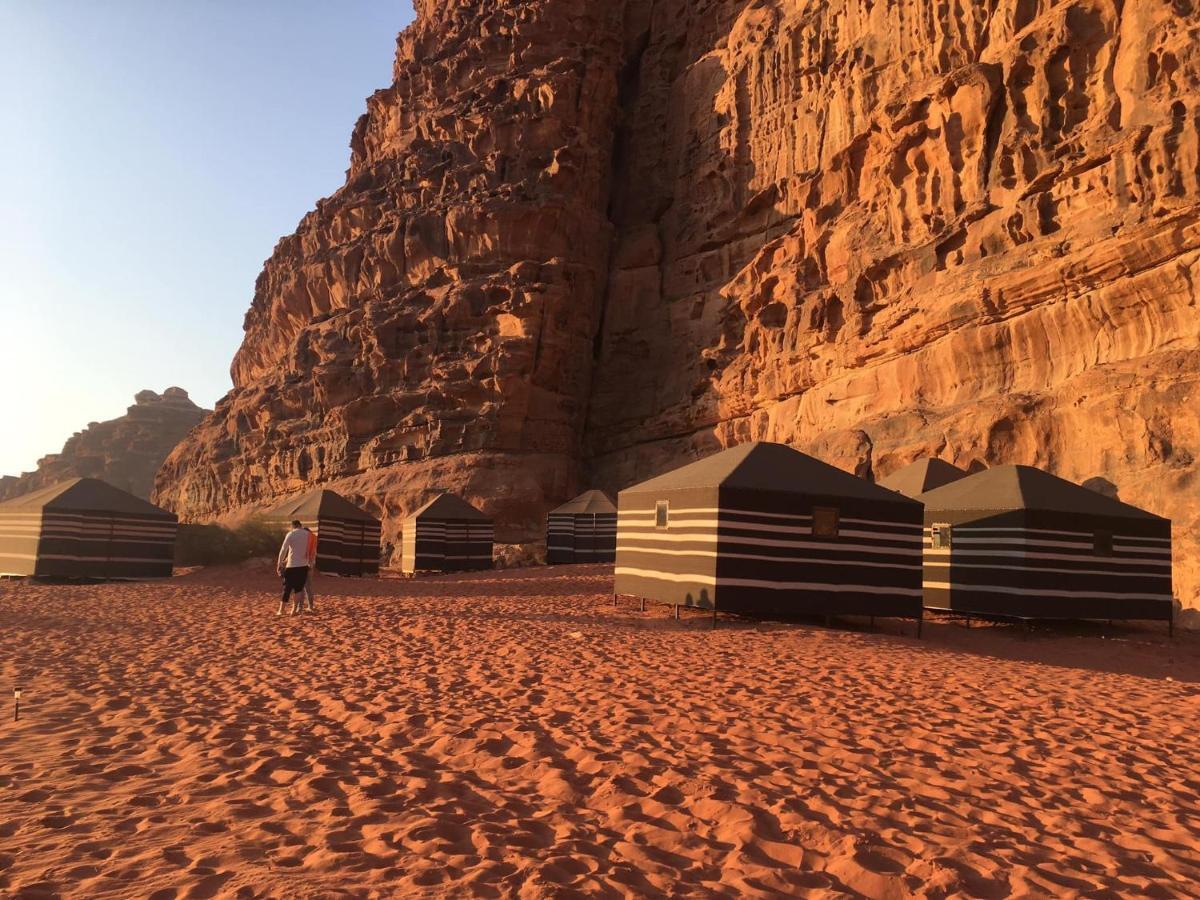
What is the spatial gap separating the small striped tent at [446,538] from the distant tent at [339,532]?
1.55 m

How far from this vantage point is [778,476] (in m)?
15.1

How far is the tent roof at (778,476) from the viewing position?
14.9 m

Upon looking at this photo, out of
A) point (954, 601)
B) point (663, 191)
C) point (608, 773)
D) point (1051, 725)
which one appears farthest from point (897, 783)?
point (663, 191)

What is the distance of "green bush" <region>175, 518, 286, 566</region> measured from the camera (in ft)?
109

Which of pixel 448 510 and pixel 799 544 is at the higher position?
pixel 448 510

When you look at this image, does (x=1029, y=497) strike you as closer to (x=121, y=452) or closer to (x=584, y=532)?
(x=584, y=532)

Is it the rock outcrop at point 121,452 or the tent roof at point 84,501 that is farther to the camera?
the rock outcrop at point 121,452

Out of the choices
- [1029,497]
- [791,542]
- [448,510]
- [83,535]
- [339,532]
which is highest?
[1029,497]

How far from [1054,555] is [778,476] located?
21.0 ft

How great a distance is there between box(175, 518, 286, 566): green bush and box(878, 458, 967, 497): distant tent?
79.7ft

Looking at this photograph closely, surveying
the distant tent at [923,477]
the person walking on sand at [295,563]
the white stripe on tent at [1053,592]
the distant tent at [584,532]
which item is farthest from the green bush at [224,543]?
the white stripe on tent at [1053,592]

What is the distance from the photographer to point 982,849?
465 cm

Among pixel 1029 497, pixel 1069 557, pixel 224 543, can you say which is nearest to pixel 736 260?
pixel 1029 497

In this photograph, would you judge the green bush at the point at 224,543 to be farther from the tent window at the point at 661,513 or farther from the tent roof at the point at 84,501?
the tent window at the point at 661,513
